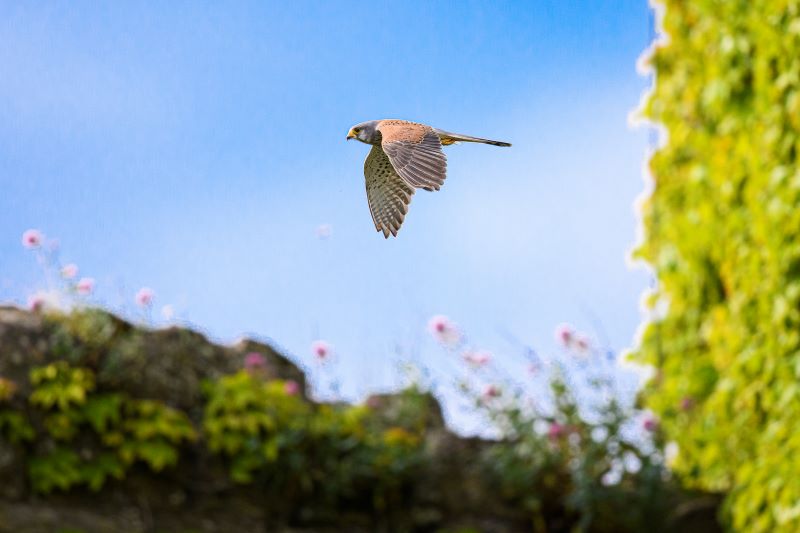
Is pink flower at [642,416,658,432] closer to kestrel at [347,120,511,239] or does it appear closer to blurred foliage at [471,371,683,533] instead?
blurred foliage at [471,371,683,533]

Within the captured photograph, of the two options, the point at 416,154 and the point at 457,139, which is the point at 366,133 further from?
the point at 416,154

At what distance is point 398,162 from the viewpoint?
311cm

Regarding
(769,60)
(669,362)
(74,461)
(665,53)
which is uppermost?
(665,53)

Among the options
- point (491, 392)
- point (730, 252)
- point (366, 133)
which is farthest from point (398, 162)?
point (730, 252)

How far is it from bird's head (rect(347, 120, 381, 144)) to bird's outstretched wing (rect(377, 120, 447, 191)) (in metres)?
0.14

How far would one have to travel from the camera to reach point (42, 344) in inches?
174

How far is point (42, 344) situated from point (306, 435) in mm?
1085

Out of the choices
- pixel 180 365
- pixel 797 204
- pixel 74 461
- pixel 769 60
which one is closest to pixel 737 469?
pixel 797 204

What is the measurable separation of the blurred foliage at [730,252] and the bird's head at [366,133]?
1604 mm

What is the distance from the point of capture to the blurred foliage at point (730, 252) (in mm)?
4258

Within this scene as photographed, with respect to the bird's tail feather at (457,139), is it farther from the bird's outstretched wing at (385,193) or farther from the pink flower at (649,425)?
the pink flower at (649,425)

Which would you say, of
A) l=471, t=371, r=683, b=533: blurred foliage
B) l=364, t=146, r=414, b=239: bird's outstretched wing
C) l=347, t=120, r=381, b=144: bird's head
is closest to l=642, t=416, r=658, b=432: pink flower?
l=471, t=371, r=683, b=533: blurred foliage

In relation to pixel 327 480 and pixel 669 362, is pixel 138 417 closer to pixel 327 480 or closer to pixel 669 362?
pixel 327 480

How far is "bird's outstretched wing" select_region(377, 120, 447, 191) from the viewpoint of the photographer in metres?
2.98
